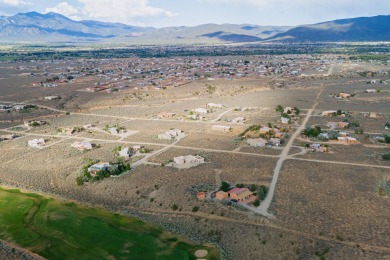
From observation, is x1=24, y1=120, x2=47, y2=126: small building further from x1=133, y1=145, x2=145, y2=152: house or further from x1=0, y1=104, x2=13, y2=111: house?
x1=133, y1=145, x2=145, y2=152: house

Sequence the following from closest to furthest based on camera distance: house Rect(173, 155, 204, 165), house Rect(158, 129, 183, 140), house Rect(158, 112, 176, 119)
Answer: house Rect(173, 155, 204, 165)
house Rect(158, 129, 183, 140)
house Rect(158, 112, 176, 119)

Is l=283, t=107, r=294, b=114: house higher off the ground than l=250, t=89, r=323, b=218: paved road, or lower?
higher

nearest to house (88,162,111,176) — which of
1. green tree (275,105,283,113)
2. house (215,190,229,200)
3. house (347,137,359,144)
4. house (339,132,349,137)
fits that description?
house (215,190,229,200)

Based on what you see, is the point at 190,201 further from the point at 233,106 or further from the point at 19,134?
the point at 233,106

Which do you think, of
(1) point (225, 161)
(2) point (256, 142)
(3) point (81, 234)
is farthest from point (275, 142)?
(3) point (81, 234)

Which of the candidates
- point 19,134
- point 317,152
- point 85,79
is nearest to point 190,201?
point 317,152

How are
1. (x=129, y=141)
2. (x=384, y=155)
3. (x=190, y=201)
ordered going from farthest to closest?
(x=129, y=141) < (x=384, y=155) < (x=190, y=201)

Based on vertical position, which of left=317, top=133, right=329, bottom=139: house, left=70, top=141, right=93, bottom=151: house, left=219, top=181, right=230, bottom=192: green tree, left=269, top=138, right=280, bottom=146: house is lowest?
left=70, top=141, right=93, bottom=151: house
